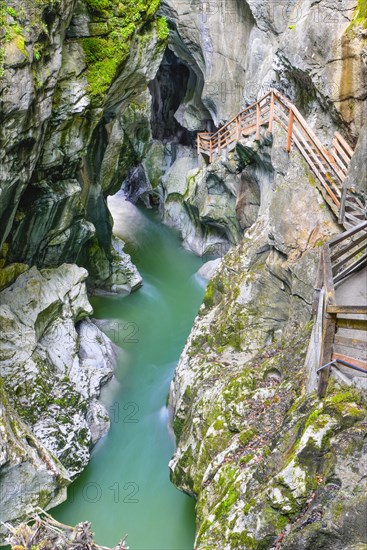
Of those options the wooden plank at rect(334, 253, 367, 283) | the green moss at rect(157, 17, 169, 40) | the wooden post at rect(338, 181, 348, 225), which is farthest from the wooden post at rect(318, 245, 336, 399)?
the green moss at rect(157, 17, 169, 40)

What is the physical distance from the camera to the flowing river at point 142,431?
1017cm

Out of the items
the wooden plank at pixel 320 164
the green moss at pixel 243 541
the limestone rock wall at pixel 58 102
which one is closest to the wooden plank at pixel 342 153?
the wooden plank at pixel 320 164

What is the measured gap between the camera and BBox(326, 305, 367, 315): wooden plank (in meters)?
4.84

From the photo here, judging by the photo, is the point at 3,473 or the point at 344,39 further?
the point at 344,39

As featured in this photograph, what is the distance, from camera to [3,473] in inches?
352

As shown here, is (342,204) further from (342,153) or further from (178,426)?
(178,426)

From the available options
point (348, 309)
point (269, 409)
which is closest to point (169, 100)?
point (269, 409)

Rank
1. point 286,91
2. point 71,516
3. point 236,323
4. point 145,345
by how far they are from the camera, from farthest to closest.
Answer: point 145,345
point 286,91
point 236,323
point 71,516

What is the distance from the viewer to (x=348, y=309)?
4.93 meters

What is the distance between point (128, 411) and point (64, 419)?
247cm

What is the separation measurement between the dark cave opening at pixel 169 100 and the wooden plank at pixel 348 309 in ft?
77.5

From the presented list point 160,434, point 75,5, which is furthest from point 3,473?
point 75,5

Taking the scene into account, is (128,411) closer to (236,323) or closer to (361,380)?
(236,323)

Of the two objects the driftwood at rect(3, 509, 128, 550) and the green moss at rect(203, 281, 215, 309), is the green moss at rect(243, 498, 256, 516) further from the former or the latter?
the green moss at rect(203, 281, 215, 309)
